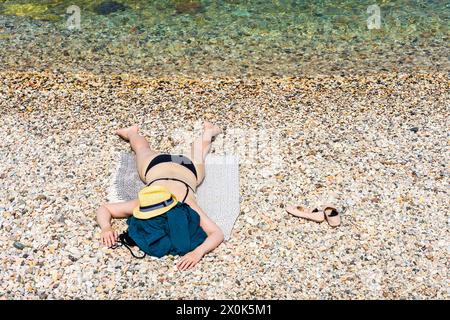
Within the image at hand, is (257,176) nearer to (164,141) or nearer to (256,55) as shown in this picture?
(164,141)

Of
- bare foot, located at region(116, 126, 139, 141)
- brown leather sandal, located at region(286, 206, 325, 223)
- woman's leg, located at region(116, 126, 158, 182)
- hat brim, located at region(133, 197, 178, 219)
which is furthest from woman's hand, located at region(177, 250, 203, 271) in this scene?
bare foot, located at region(116, 126, 139, 141)

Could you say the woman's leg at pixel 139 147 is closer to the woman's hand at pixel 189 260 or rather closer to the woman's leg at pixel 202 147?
the woman's leg at pixel 202 147

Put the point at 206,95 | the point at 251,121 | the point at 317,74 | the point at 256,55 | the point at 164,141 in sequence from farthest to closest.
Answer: the point at 256,55 → the point at 317,74 → the point at 206,95 → the point at 251,121 → the point at 164,141

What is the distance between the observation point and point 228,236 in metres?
5.76

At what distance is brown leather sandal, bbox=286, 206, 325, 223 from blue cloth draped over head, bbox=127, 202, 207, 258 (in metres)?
1.00

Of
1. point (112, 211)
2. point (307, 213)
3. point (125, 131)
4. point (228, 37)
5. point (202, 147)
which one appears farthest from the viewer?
point (228, 37)

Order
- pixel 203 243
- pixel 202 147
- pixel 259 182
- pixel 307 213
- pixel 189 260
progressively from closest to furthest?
1. pixel 189 260
2. pixel 203 243
3. pixel 307 213
4. pixel 259 182
5. pixel 202 147

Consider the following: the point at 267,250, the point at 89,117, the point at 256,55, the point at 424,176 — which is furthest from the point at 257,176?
the point at 256,55

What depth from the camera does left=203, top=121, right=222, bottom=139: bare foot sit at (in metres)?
7.26

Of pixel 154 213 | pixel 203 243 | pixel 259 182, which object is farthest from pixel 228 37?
pixel 203 243

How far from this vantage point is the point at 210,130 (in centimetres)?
735

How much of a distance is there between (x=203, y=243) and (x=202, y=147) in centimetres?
178

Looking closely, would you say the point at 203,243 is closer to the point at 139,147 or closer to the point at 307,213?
the point at 307,213
